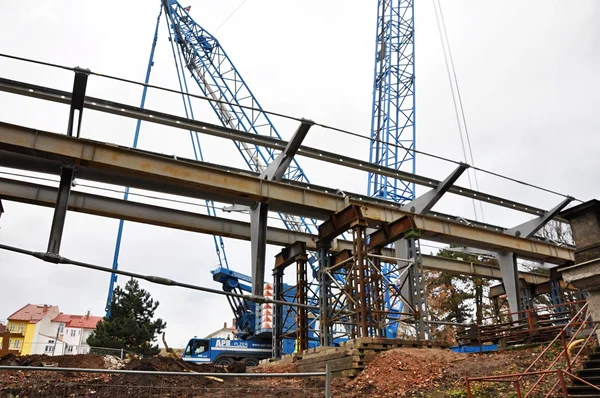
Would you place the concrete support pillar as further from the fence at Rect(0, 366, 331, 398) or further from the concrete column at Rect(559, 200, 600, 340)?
the concrete column at Rect(559, 200, 600, 340)

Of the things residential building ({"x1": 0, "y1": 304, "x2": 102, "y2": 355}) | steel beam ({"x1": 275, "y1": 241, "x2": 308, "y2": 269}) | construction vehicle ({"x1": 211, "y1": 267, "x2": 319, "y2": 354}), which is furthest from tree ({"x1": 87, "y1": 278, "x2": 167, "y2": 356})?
residential building ({"x1": 0, "y1": 304, "x2": 102, "y2": 355})

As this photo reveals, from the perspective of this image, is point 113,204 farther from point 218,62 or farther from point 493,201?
point 218,62

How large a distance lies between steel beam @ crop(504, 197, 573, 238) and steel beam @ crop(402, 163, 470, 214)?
585cm

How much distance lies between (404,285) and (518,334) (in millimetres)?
5610

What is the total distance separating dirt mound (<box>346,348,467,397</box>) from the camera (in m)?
10.8

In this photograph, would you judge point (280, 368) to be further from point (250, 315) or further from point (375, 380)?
point (250, 315)

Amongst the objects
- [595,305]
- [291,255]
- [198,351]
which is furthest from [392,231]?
[198,351]

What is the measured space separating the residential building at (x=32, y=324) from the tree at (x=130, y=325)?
A: 38.8 metres

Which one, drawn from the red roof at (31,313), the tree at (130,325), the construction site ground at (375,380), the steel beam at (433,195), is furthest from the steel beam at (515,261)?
the red roof at (31,313)

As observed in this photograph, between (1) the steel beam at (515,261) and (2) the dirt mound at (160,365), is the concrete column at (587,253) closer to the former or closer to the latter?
(2) the dirt mound at (160,365)

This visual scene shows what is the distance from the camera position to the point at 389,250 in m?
22.0

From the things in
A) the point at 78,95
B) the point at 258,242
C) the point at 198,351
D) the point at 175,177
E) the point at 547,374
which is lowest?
the point at 547,374

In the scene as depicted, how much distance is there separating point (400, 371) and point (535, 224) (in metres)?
13.3

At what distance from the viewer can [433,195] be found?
18141 millimetres
